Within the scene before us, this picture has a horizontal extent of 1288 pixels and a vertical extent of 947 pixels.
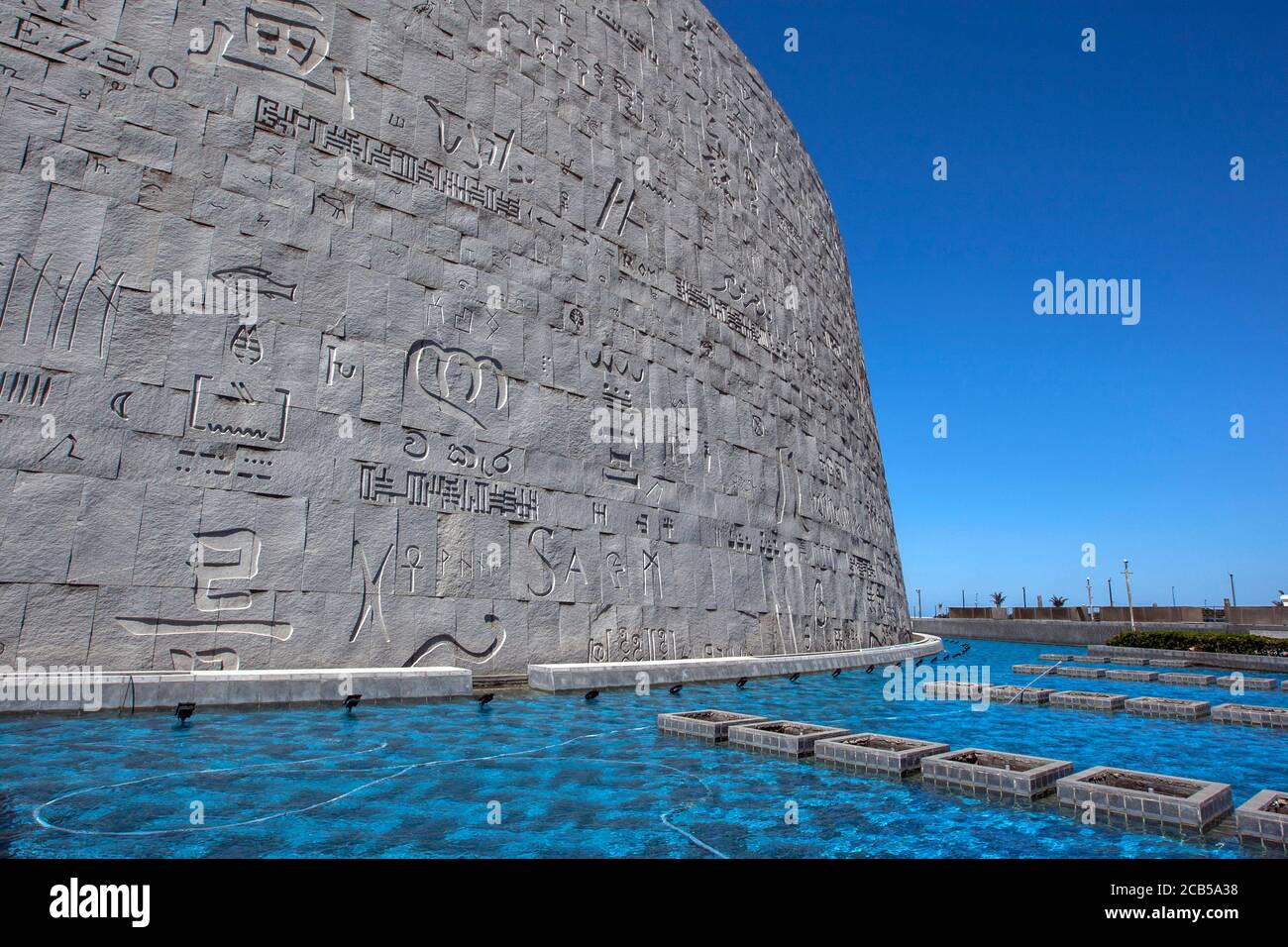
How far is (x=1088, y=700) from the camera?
405 inches

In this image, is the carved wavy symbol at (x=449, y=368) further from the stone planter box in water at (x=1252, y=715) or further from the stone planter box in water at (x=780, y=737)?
the stone planter box in water at (x=1252, y=715)

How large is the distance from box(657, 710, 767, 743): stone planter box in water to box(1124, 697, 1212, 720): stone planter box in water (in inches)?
238

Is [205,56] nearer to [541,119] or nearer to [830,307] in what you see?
[541,119]

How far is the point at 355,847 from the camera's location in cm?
343

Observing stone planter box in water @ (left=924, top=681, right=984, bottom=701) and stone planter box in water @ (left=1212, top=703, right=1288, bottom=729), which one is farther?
stone planter box in water @ (left=924, top=681, right=984, bottom=701)

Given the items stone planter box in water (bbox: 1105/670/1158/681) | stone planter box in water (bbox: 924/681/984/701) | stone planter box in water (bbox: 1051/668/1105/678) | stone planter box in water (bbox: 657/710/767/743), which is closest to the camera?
stone planter box in water (bbox: 657/710/767/743)

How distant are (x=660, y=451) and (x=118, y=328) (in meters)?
8.00

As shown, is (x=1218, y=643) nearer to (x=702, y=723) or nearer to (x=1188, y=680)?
(x=1188, y=680)

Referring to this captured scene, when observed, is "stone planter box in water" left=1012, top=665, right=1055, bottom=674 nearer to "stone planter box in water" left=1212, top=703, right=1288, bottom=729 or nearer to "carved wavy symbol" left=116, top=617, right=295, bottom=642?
"stone planter box in water" left=1212, top=703, right=1288, bottom=729

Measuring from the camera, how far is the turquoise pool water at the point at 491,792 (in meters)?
3.59

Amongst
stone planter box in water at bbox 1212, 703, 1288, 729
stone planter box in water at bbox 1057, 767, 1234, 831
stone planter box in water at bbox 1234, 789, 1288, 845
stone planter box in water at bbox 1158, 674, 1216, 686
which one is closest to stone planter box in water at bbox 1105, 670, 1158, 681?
stone planter box in water at bbox 1158, 674, 1216, 686

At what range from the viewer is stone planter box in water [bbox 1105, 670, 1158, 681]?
14312mm

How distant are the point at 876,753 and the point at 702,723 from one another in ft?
5.47
